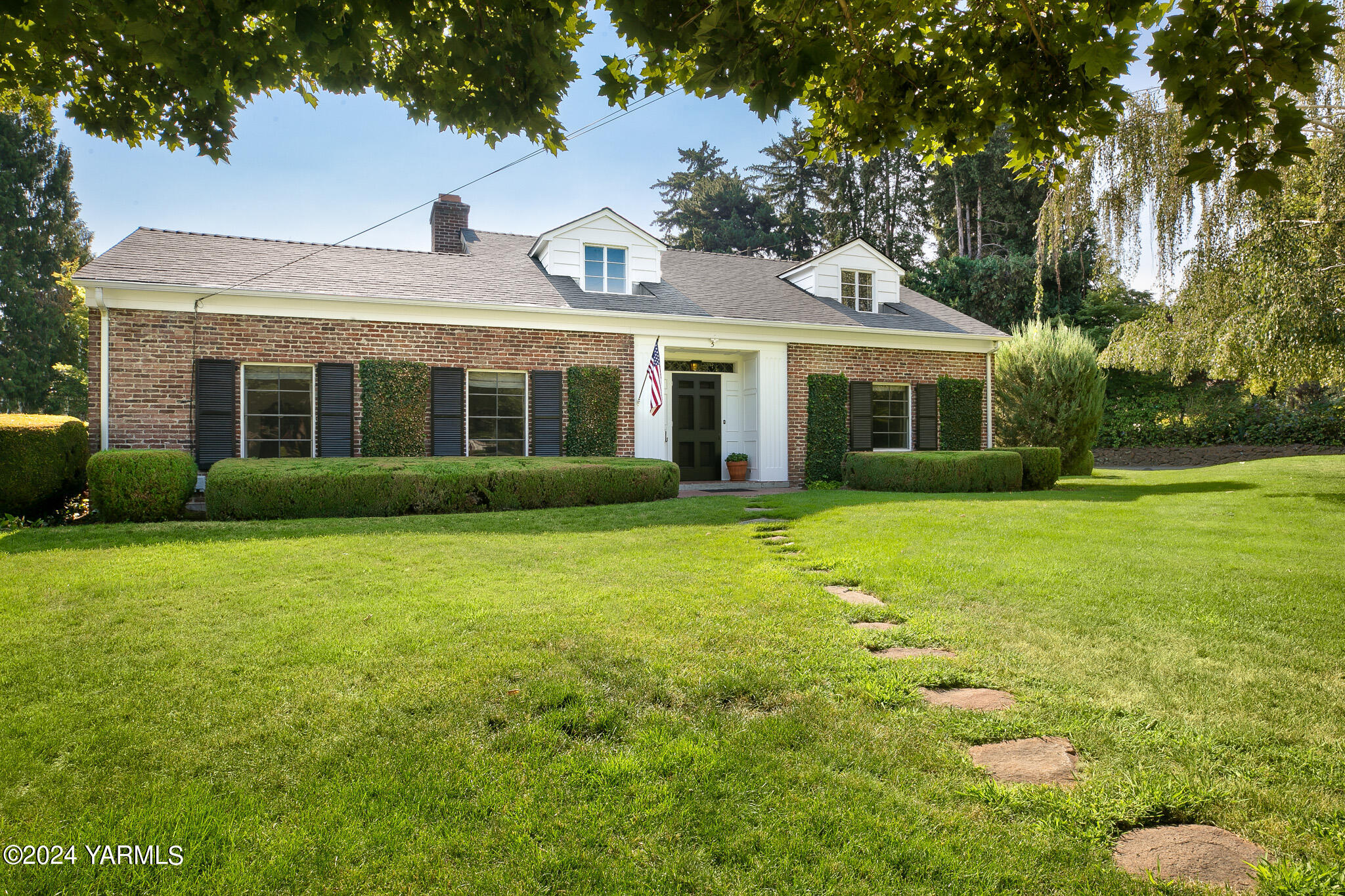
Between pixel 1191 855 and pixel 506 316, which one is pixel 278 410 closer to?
pixel 506 316

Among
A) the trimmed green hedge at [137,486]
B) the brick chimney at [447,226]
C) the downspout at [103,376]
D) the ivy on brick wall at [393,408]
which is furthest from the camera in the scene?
the brick chimney at [447,226]

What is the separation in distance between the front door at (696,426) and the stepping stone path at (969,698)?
11.4m

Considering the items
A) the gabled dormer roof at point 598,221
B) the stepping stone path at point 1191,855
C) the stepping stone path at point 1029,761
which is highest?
A: the gabled dormer roof at point 598,221

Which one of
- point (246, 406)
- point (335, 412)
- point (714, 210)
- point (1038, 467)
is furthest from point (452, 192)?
point (714, 210)

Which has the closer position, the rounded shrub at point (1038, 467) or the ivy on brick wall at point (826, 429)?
the rounded shrub at point (1038, 467)

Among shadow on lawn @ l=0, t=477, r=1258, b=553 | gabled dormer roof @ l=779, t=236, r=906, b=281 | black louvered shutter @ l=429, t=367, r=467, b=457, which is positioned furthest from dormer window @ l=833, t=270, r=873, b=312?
black louvered shutter @ l=429, t=367, r=467, b=457

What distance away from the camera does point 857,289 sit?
1652 centimetres

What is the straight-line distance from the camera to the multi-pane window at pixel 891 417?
1520cm

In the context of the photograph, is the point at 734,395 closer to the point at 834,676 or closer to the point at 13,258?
the point at 834,676

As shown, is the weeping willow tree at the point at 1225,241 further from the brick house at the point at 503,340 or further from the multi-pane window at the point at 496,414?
the multi-pane window at the point at 496,414

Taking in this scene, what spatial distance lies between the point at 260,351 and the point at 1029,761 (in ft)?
39.6

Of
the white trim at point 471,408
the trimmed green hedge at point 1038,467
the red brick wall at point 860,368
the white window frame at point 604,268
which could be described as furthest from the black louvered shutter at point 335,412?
the trimmed green hedge at point 1038,467

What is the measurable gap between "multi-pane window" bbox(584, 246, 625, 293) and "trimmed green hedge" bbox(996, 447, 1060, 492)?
858 centimetres

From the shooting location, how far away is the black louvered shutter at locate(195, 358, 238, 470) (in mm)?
10500
